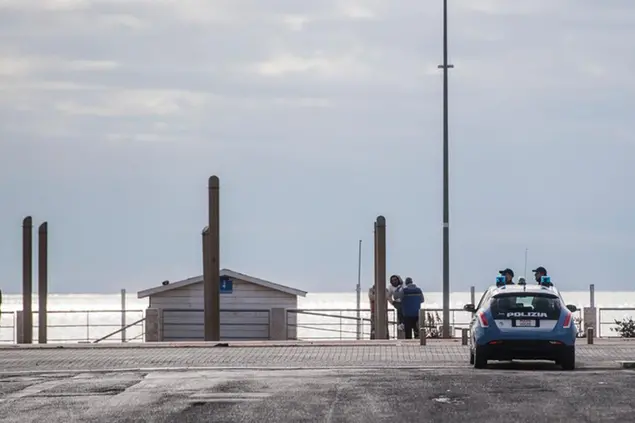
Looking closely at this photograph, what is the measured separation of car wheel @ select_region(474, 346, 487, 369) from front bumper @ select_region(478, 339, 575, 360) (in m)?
0.02

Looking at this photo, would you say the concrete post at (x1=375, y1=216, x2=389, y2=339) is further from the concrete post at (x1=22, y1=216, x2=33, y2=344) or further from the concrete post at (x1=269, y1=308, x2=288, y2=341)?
the concrete post at (x1=22, y1=216, x2=33, y2=344)

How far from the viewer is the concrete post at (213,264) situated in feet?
117

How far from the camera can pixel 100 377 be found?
69.7 ft

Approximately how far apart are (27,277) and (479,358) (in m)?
20.9

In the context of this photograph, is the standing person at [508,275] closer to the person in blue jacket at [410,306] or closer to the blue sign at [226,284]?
the person in blue jacket at [410,306]

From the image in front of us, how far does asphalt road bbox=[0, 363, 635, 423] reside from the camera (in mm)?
15242

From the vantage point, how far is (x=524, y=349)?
22719 mm

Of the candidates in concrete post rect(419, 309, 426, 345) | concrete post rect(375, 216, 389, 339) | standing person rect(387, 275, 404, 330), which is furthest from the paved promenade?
concrete post rect(375, 216, 389, 339)

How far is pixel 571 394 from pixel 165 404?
4.91 m

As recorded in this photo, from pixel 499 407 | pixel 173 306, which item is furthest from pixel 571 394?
pixel 173 306

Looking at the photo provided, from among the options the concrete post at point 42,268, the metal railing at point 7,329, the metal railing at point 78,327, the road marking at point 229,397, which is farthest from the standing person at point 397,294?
the road marking at point 229,397

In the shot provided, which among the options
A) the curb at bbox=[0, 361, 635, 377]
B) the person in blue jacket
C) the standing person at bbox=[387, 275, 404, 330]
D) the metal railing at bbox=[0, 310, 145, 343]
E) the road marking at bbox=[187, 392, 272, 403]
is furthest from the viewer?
the metal railing at bbox=[0, 310, 145, 343]

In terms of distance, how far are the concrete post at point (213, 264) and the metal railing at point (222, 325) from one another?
9850 millimetres

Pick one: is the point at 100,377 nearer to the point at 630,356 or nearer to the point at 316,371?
the point at 316,371
